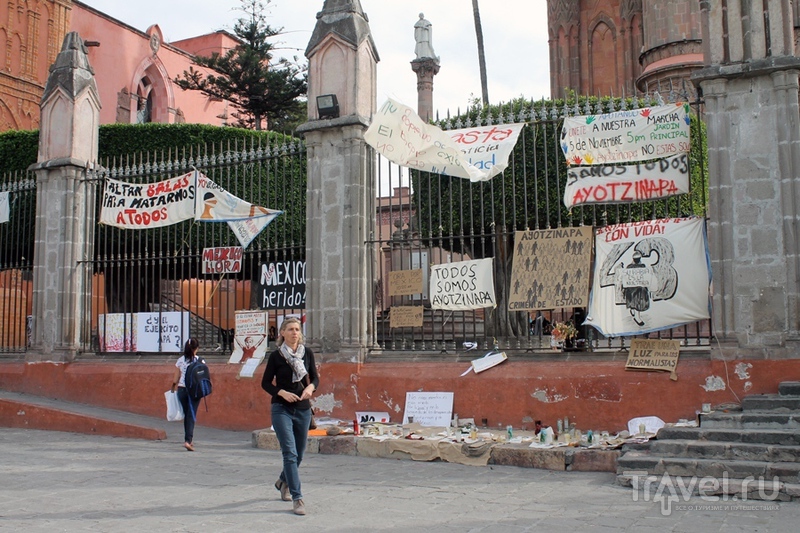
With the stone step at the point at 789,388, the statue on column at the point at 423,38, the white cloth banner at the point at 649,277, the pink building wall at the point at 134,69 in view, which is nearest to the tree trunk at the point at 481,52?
the statue on column at the point at 423,38

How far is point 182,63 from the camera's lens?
3275 cm

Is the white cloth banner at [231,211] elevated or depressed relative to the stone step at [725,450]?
elevated

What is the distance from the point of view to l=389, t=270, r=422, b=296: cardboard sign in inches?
408

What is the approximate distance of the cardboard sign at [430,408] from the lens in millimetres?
9602

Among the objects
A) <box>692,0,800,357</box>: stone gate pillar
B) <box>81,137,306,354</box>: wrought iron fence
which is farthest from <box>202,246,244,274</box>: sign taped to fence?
<box>692,0,800,357</box>: stone gate pillar

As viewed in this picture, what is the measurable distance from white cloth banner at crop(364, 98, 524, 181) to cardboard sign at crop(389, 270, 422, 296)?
1358 millimetres

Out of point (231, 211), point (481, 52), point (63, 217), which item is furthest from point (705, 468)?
point (481, 52)

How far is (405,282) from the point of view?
10469 mm

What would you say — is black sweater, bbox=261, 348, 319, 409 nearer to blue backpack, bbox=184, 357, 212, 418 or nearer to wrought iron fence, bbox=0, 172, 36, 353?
blue backpack, bbox=184, 357, 212, 418

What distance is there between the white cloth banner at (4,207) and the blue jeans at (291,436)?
32.0 feet

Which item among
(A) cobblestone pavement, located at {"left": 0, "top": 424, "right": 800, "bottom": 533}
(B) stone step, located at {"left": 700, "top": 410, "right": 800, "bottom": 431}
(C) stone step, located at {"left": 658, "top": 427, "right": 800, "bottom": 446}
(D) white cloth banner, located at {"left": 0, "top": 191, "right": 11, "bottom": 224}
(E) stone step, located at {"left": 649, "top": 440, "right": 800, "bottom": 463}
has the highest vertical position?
(D) white cloth banner, located at {"left": 0, "top": 191, "right": 11, "bottom": 224}

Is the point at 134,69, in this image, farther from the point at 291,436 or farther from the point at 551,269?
the point at 291,436

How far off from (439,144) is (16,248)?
8.21 m

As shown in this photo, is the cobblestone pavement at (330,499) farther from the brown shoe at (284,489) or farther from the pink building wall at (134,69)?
the pink building wall at (134,69)
